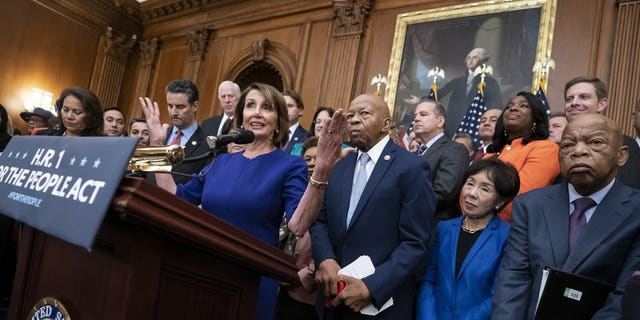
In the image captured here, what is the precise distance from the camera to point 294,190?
1.95 m

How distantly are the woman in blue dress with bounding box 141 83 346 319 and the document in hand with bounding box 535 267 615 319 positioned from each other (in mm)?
755

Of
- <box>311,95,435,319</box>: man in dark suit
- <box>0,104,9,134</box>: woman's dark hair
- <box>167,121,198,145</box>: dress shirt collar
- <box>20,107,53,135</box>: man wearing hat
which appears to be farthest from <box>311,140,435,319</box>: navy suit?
<box>20,107,53,135</box>: man wearing hat

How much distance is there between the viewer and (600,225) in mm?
1834

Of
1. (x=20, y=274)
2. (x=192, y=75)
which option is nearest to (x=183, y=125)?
(x=20, y=274)

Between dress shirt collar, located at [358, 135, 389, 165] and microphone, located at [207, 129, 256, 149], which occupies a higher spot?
dress shirt collar, located at [358, 135, 389, 165]

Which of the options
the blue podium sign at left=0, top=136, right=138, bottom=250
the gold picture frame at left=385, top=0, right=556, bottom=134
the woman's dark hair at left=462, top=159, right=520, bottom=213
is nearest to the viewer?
the blue podium sign at left=0, top=136, right=138, bottom=250

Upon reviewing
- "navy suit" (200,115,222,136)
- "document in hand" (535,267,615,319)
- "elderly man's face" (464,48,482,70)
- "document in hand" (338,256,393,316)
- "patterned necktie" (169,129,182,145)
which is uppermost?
"elderly man's face" (464,48,482,70)

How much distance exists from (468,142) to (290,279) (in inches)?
162

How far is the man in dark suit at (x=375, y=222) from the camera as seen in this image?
6.49ft

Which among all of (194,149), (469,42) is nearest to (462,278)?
(194,149)

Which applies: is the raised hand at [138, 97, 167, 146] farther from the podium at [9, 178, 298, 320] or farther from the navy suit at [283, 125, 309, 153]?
the navy suit at [283, 125, 309, 153]

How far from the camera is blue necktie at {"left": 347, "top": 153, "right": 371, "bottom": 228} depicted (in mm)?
2186

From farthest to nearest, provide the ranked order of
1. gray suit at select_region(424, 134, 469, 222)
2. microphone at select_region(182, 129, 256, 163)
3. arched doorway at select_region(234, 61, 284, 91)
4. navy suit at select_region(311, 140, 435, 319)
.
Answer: arched doorway at select_region(234, 61, 284, 91), gray suit at select_region(424, 134, 469, 222), navy suit at select_region(311, 140, 435, 319), microphone at select_region(182, 129, 256, 163)

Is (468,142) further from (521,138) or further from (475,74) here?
(521,138)
